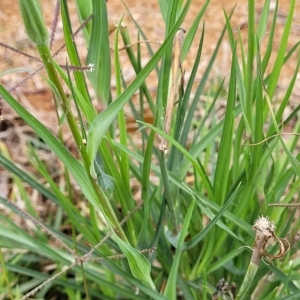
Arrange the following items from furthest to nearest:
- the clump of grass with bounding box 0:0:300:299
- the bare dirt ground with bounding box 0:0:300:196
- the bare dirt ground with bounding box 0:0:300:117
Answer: the bare dirt ground with bounding box 0:0:300:117
the bare dirt ground with bounding box 0:0:300:196
the clump of grass with bounding box 0:0:300:299

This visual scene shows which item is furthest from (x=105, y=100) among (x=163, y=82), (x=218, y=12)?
(x=218, y=12)

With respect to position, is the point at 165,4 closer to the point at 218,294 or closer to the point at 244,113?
the point at 244,113

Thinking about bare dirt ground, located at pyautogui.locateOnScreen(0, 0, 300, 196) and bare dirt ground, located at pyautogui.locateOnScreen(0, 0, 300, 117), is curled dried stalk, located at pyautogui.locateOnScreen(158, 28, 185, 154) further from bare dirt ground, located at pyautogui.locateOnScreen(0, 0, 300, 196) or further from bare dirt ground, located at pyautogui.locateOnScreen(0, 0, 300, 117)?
bare dirt ground, located at pyautogui.locateOnScreen(0, 0, 300, 117)

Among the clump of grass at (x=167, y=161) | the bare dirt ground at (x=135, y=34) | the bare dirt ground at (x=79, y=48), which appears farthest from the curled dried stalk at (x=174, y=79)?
the bare dirt ground at (x=135, y=34)

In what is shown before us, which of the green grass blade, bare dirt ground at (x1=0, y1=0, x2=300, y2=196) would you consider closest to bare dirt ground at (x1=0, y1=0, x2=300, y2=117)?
bare dirt ground at (x1=0, y1=0, x2=300, y2=196)

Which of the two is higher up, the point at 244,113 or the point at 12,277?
the point at 244,113

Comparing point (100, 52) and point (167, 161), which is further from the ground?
point (100, 52)

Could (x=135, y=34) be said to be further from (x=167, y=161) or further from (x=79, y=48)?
(x=167, y=161)

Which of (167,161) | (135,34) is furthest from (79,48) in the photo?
(167,161)
